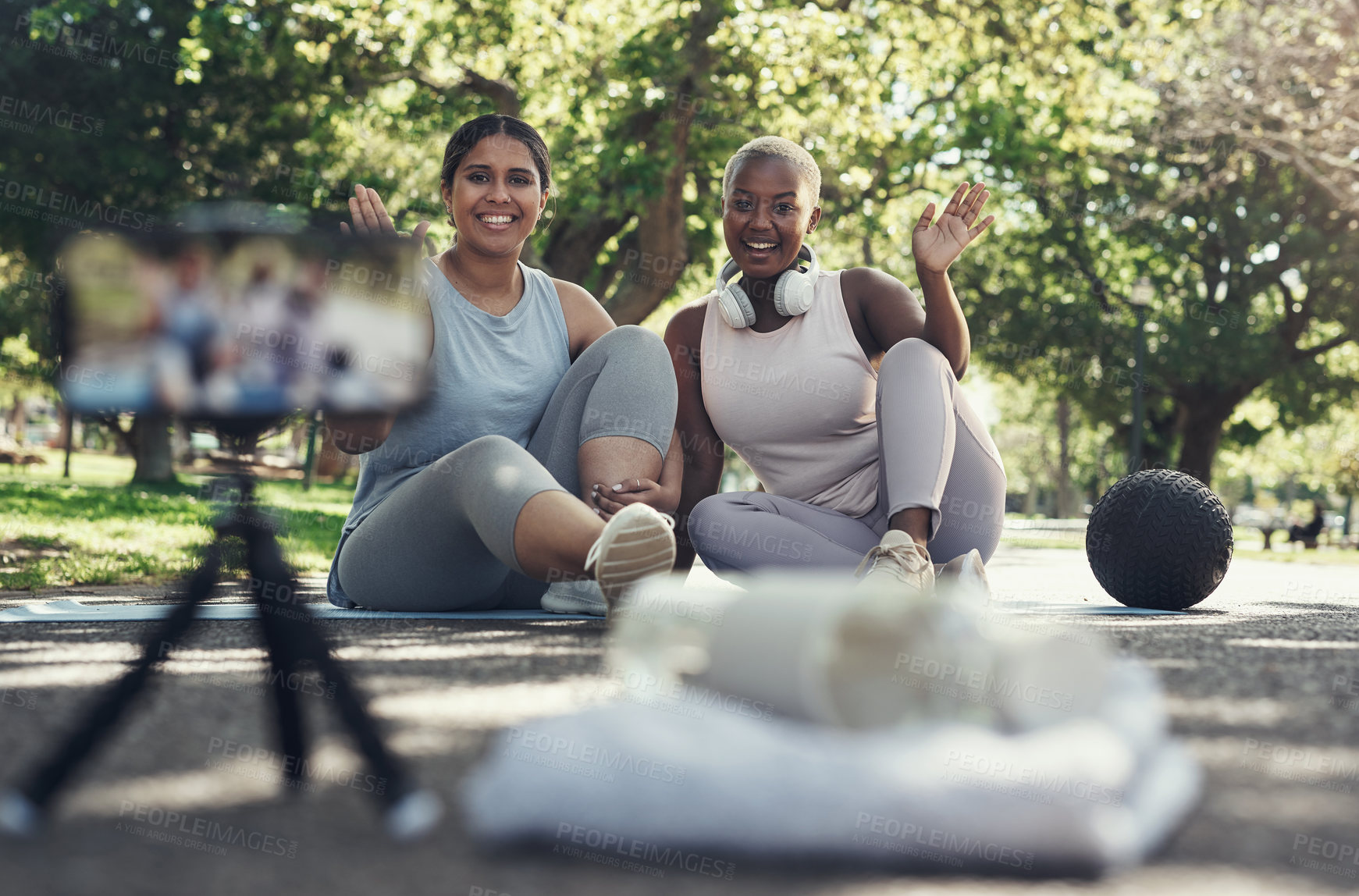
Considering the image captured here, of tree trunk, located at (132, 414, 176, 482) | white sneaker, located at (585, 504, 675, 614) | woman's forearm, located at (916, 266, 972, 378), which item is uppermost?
woman's forearm, located at (916, 266, 972, 378)

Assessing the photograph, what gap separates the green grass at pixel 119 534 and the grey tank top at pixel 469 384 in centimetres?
28

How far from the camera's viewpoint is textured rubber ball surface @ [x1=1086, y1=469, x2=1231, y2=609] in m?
3.92

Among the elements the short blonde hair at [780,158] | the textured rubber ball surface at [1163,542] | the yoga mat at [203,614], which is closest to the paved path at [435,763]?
the yoga mat at [203,614]

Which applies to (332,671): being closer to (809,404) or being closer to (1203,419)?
(809,404)

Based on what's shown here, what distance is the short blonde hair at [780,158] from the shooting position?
12.3 ft

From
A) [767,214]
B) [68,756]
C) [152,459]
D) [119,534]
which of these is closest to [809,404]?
[767,214]

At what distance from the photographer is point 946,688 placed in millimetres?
1760

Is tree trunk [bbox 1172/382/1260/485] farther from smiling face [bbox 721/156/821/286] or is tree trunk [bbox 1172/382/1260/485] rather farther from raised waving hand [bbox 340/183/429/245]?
raised waving hand [bbox 340/183/429/245]

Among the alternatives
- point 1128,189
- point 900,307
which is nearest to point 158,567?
point 900,307

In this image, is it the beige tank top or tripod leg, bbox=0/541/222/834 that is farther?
the beige tank top

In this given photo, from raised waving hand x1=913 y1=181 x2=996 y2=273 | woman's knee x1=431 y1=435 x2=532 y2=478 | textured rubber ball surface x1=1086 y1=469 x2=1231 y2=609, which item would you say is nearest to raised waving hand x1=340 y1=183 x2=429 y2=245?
woman's knee x1=431 y1=435 x2=532 y2=478

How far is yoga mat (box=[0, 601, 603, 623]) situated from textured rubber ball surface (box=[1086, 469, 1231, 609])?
78.3 inches

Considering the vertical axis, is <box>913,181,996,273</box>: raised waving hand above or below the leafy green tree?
below

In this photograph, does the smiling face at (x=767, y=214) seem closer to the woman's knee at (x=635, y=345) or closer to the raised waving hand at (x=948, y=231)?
the raised waving hand at (x=948, y=231)
